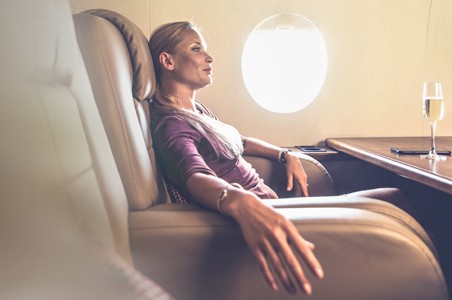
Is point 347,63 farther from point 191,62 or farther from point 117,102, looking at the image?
point 117,102

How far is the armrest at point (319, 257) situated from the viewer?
0.78m

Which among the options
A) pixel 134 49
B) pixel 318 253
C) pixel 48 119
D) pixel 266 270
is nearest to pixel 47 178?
pixel 48 119

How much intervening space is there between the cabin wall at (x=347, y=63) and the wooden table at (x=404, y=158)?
123 millimetres

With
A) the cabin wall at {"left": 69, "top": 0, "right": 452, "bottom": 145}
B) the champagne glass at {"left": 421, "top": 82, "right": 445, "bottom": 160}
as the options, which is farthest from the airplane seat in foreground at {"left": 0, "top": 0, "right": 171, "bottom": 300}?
the cabin wall at {"left": 69, "top": 0, "right": 452, "bottom": 145}

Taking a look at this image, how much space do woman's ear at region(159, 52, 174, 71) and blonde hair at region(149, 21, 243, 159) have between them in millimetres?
12

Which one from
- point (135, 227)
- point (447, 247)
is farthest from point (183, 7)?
point (447, 247)

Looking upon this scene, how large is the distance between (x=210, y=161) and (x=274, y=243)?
23.2 inches

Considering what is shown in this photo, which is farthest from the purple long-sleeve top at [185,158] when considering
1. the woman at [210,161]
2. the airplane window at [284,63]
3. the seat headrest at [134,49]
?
the airplane window at [284,63]

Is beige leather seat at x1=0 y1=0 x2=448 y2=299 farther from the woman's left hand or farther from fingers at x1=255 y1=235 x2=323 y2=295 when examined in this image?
the woman's left hand

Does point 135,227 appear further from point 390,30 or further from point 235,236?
point 390,30

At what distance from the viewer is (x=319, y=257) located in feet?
2.58

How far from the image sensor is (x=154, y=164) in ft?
3.71

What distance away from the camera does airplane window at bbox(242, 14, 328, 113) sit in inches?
77.7

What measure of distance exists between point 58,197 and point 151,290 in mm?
154
